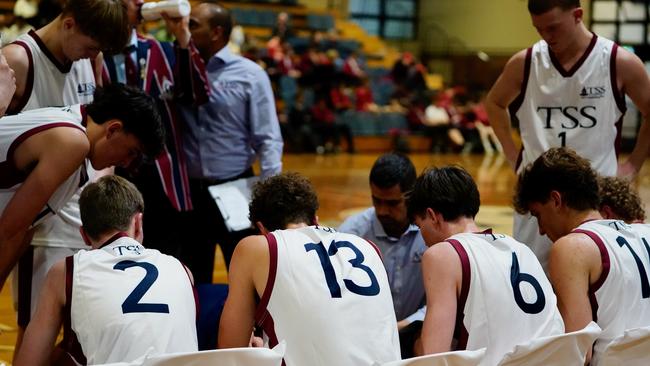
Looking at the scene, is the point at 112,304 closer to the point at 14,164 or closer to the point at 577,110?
the point at 14,164

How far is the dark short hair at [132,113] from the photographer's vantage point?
3.42 meters

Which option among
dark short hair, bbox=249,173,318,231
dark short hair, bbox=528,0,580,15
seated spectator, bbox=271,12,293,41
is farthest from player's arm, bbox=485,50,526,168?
seated spectator, bbox=271,12,293,41

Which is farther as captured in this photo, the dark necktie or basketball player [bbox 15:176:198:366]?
the dark necktie

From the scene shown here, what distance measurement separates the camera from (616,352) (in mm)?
2932

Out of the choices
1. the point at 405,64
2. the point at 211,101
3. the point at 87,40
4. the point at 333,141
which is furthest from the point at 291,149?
the point at 87,40

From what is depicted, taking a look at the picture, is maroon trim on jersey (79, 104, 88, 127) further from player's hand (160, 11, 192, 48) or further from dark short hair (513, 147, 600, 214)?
dark short hair (513, 147, 600, 214)

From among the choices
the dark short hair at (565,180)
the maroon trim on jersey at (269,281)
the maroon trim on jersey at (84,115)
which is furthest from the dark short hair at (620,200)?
the maroon trim on jersey at (84,115)

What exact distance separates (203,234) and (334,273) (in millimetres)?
2216

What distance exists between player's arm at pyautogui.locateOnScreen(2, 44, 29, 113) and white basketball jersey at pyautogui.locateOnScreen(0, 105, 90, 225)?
1.89 feet

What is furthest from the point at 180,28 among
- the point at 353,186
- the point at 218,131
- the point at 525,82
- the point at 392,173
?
the point at 353,186

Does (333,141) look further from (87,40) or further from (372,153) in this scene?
(87,40)

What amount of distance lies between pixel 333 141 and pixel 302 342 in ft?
49.4

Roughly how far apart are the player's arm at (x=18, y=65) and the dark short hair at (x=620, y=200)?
2302mm

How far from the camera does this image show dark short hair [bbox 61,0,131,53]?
3662 millimetres
